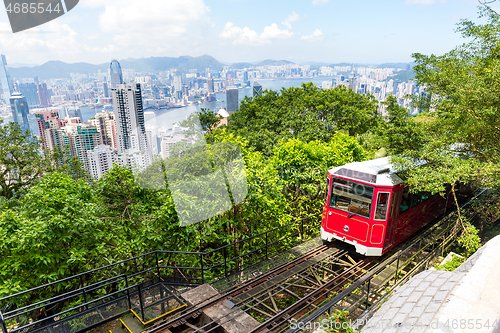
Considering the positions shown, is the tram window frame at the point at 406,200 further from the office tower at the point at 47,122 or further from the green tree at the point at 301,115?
the office tower at the point at 47,122

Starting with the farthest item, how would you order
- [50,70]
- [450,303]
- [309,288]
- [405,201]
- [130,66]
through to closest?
[50,70]
[130,66]
[405,201]
[309,288]
[450,303]

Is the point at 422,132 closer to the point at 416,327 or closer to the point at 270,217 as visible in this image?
the point at 270,217

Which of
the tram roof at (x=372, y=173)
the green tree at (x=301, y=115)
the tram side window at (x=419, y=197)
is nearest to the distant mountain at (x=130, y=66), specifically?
the green tree at (x=301, y=115)

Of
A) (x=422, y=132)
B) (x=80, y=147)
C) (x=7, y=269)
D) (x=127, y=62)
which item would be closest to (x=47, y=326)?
(x=7, y=269)

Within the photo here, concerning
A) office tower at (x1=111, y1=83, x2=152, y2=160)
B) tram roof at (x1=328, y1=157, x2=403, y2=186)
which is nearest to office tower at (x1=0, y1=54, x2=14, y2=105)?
office tower at (x1=111, y1=83, x2=152, y2=160)

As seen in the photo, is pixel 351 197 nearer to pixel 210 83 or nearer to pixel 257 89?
pixel 210 83

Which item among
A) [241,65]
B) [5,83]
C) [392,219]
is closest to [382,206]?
[392,219]

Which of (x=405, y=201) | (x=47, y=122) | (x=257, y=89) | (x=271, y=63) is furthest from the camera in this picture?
(x=271, y=63)

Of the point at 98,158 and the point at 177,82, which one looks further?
the point at 98,158
